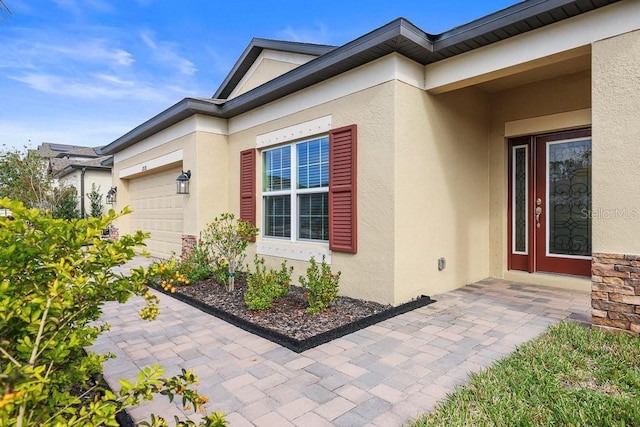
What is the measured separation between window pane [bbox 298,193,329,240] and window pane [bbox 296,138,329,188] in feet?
0.64

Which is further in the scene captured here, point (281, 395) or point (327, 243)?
point (327, 243)

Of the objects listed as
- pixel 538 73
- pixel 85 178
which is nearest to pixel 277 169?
pixel 538 73

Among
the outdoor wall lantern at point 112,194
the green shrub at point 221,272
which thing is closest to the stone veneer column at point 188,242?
the green shrub at point 221,272

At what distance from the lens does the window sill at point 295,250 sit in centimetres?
534

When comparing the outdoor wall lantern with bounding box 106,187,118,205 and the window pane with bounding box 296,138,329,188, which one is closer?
the window pane with bounding box 296,138,329,188

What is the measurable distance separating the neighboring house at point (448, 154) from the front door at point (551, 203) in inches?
0.7

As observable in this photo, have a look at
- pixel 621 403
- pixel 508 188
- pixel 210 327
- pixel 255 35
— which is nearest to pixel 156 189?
pixel 255 35

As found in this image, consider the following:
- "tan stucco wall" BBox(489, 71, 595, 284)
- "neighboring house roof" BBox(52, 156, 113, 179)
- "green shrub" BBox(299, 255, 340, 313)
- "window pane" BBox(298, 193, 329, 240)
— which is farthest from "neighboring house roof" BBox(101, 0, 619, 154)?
"neighboring house roof" BBox(52, 156, 113, 179)

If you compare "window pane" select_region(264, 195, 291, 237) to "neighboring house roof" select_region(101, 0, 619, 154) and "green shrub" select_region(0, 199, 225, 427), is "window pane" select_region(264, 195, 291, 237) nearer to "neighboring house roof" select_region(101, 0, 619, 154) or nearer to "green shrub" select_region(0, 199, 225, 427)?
"neighboring house roof" select_region(101, 0, 619, 154)

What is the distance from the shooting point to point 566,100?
17.0 feet

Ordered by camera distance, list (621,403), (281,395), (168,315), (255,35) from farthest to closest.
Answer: (255,35), (168,315), (281,395), (621,403)

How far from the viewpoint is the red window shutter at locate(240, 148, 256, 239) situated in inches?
261

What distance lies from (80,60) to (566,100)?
10.7 m

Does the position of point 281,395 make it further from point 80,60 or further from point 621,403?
point 80,60
